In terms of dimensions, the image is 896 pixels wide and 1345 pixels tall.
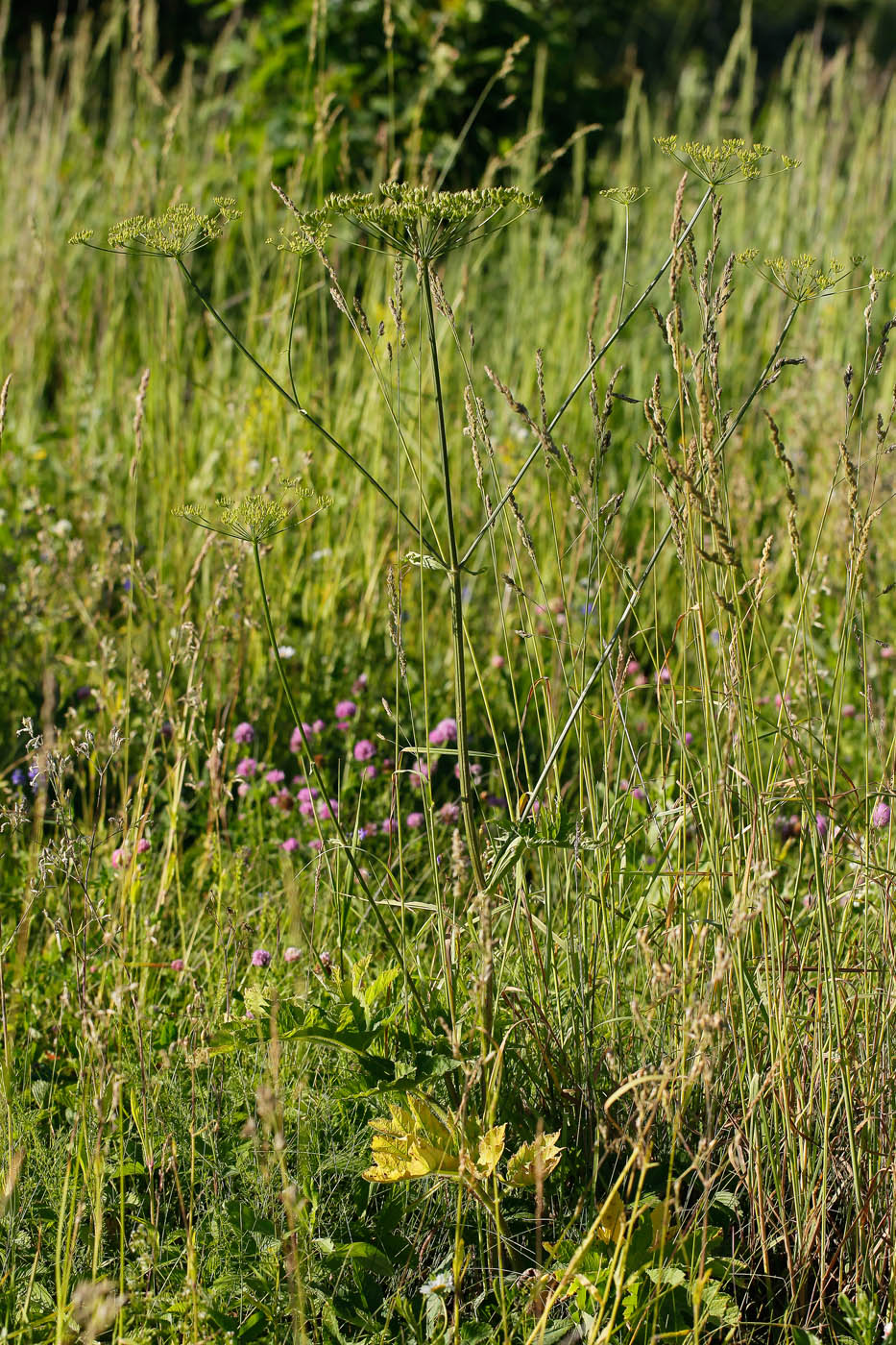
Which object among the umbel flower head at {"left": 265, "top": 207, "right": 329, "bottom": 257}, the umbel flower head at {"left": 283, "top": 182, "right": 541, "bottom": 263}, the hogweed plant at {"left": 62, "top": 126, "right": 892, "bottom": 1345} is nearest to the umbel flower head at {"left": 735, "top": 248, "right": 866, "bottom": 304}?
the hogweed plant at {"left": 62, "top": 126, "right": 892, "bottom": 1345}

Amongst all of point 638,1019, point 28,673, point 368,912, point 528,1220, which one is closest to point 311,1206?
point 528,1220

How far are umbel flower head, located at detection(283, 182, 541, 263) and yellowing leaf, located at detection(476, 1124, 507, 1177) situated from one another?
32.5 inches

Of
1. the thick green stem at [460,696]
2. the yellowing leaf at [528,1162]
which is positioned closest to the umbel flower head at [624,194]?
the thick green stem at [460,696]

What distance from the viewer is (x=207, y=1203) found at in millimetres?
1317

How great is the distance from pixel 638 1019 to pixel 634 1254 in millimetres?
276

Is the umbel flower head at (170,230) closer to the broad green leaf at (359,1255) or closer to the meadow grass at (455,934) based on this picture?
the meadow grass at (455,934)

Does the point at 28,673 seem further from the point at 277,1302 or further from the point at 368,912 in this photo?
the point at 277,1302

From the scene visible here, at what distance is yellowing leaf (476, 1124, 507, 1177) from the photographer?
1.15m

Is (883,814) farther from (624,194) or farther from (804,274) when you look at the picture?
(624,194)

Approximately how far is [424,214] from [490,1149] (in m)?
0.88

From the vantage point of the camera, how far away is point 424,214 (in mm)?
1047

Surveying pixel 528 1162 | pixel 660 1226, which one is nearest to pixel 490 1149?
pixel 528 1162

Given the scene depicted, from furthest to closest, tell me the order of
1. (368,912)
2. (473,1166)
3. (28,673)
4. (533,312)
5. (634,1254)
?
(533,312) < (28,673) < (368,912) < (634,1254) < (473,1166)

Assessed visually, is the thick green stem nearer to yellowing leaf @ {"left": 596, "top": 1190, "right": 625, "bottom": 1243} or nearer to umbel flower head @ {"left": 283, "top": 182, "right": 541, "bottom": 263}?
umbel flower head @ {"left": 283, "top": 182, "right": 541, "bottom": 263}
